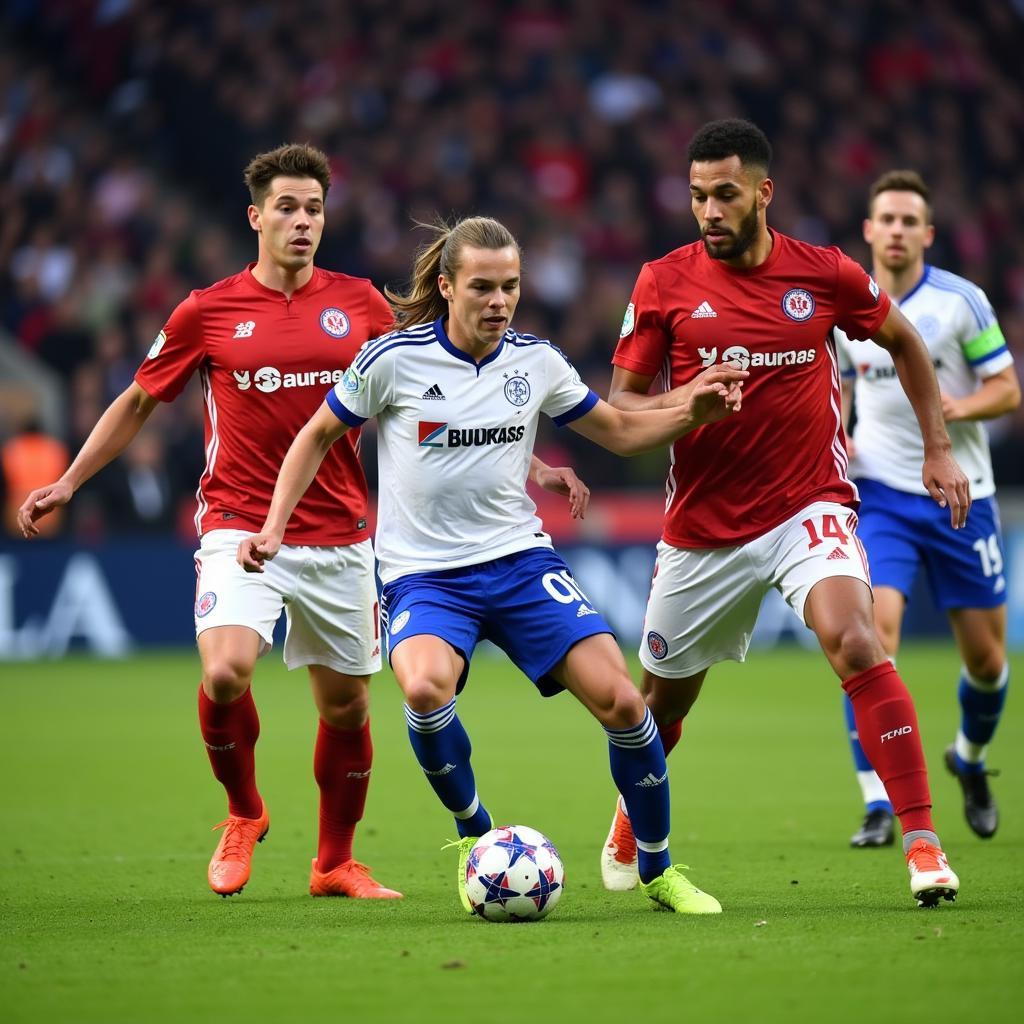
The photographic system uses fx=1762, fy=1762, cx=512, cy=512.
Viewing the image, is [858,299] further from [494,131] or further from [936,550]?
[494,131]

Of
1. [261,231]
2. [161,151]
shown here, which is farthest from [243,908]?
[161,151]

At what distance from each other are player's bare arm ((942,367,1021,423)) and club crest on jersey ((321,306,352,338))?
2.76 m

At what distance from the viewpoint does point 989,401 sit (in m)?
7.88

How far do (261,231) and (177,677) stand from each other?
364 inches

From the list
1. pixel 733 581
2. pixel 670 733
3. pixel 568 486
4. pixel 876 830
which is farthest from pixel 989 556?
pixel 568 486

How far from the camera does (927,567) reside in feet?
27.0

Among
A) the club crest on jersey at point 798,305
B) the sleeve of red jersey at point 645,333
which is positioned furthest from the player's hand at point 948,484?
the sleeve of red jersey at point 645,333

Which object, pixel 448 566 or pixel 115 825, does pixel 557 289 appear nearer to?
pixel 115 825

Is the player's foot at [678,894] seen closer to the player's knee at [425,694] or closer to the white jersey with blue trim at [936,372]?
the player's knee at [425,694]

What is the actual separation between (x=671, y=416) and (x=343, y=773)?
193cm

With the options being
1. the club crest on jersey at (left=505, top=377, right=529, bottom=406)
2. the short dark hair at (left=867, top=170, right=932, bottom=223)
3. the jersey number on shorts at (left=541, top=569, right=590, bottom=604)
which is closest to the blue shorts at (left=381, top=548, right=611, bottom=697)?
the jersey number on shorts at (left=541, top=569, right=590, bottom=604)

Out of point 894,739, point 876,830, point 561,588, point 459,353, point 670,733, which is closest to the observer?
point 894,739

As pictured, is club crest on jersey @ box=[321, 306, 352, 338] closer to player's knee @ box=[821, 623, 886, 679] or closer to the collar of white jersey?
the collar of white jersey

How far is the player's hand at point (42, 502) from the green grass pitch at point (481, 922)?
1346mm
